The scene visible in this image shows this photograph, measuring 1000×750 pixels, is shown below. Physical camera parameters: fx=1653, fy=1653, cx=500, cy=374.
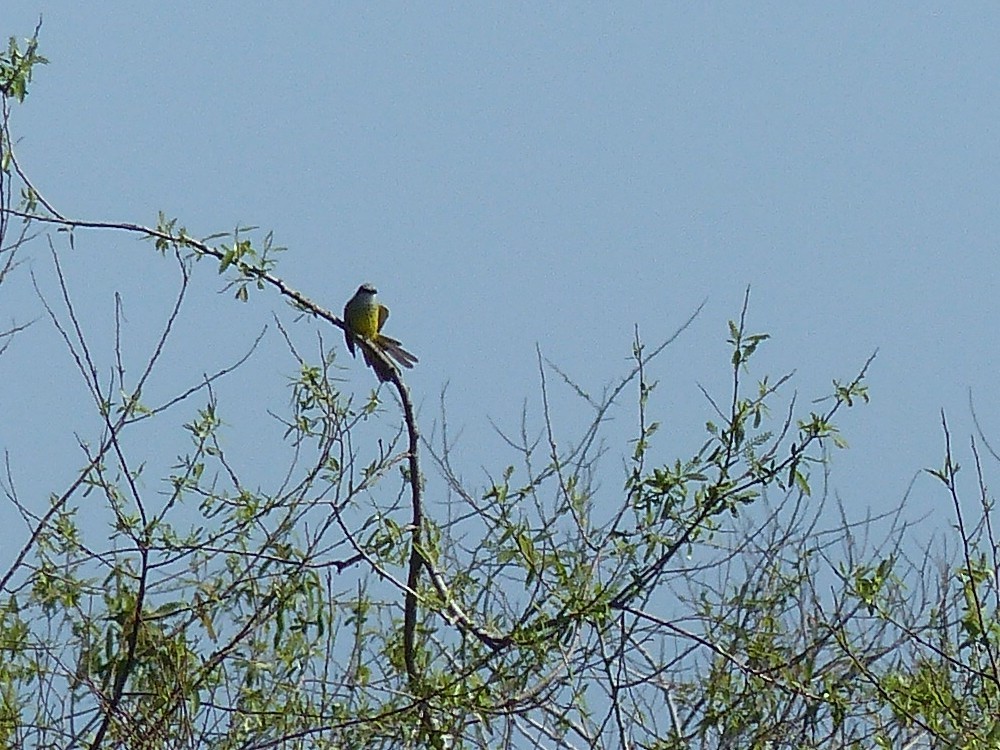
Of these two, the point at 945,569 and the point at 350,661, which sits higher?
the point at 945,569

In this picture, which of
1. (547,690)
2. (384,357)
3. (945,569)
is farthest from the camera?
(945,569)

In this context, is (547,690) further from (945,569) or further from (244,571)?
(945,569)

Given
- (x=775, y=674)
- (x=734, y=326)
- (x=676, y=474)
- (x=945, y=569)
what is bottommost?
(x=775, y=674)

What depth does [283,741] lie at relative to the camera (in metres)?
3.44

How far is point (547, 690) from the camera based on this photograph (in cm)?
367

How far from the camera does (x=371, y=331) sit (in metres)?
4.72

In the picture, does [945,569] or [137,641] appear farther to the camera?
[945,569]

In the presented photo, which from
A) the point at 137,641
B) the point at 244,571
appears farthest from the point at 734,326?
the point at 137,641

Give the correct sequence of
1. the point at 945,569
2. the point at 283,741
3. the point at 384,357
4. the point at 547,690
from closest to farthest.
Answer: the point at 283,741 < the point at 547,690 < the point at 384,357 < the point at 945,569

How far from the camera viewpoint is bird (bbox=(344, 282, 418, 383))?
4520mm

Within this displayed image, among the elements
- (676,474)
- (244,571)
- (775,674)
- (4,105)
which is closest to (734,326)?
(676,474)

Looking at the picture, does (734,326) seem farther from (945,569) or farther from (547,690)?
(945,569)

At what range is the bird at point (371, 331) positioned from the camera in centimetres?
452

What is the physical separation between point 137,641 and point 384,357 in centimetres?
130
